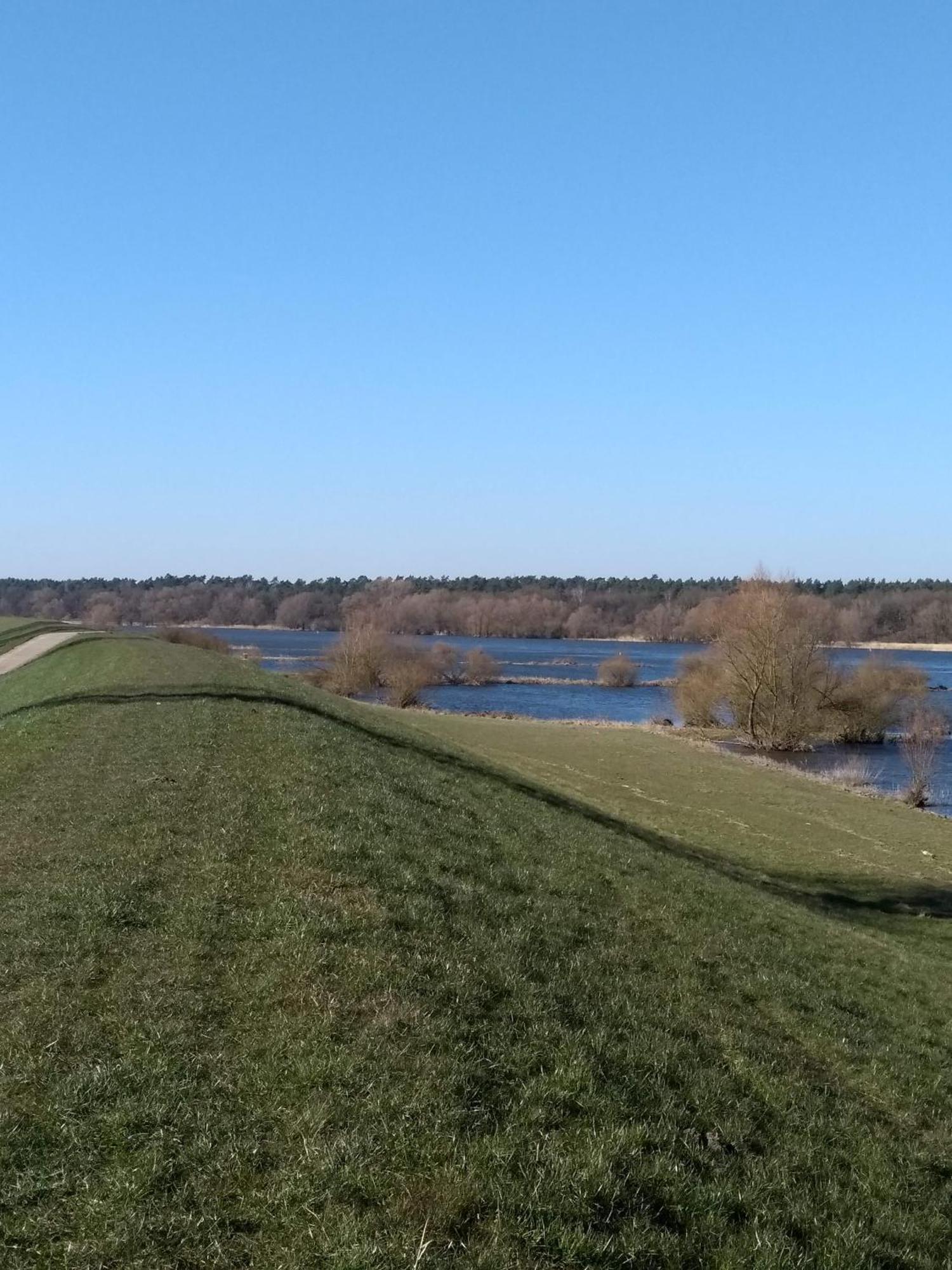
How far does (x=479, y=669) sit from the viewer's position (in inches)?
3223

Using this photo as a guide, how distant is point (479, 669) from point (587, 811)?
198ft

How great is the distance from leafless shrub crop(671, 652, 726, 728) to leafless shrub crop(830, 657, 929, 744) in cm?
634

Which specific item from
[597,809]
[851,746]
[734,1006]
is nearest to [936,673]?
[851,746]

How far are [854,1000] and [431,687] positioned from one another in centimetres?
6844

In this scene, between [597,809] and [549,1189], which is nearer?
[549,1189]

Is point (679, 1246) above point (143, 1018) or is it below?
below

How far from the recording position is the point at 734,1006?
8930 mm

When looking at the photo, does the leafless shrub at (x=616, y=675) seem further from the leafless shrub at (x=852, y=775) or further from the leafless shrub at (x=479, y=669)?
the leafless shrub at (x=852, y=775)

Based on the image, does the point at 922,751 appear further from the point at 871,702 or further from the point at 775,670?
the point at 871,702

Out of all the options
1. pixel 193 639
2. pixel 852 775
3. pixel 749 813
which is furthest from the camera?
pixel 193 639

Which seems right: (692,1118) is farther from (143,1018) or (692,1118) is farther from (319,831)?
(319,831)

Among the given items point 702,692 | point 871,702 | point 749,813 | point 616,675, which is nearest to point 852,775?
point 749,813

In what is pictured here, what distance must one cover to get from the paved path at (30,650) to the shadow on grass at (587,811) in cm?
1706

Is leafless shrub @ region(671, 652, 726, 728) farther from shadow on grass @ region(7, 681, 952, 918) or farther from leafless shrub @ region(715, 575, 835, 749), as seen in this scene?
shadow on grass @ region(7, 681, 952, 918)
